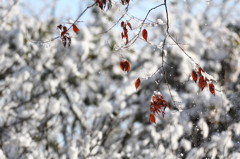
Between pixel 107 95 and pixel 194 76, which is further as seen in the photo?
pixel 107 95

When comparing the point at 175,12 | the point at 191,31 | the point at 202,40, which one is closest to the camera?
the point at 202,40

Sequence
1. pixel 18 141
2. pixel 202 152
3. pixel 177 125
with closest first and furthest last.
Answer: pixel 202 152 → pixel 177 125 → pixel 18 141

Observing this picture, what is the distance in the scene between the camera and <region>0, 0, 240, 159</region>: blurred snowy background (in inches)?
195

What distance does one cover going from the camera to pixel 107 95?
888cm

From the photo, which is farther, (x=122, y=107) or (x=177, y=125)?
(x=122, y=107)

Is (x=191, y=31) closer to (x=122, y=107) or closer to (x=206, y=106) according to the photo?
(x=122, y=107)

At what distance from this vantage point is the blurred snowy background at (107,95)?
4.95 meters

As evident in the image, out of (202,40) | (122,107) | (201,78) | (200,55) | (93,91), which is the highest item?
(202,40)

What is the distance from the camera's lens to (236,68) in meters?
5.60

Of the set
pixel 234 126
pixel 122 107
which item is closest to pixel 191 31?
pixel 122 107

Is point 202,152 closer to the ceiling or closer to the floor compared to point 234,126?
closer to the floor

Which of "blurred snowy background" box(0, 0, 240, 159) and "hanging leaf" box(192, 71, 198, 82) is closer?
"hanging leaf" box(192, 71, 198, 82)

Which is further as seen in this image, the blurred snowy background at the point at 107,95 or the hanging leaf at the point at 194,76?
the blurred snowy background at the point at 107,95

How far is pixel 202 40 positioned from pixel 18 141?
195 inches
